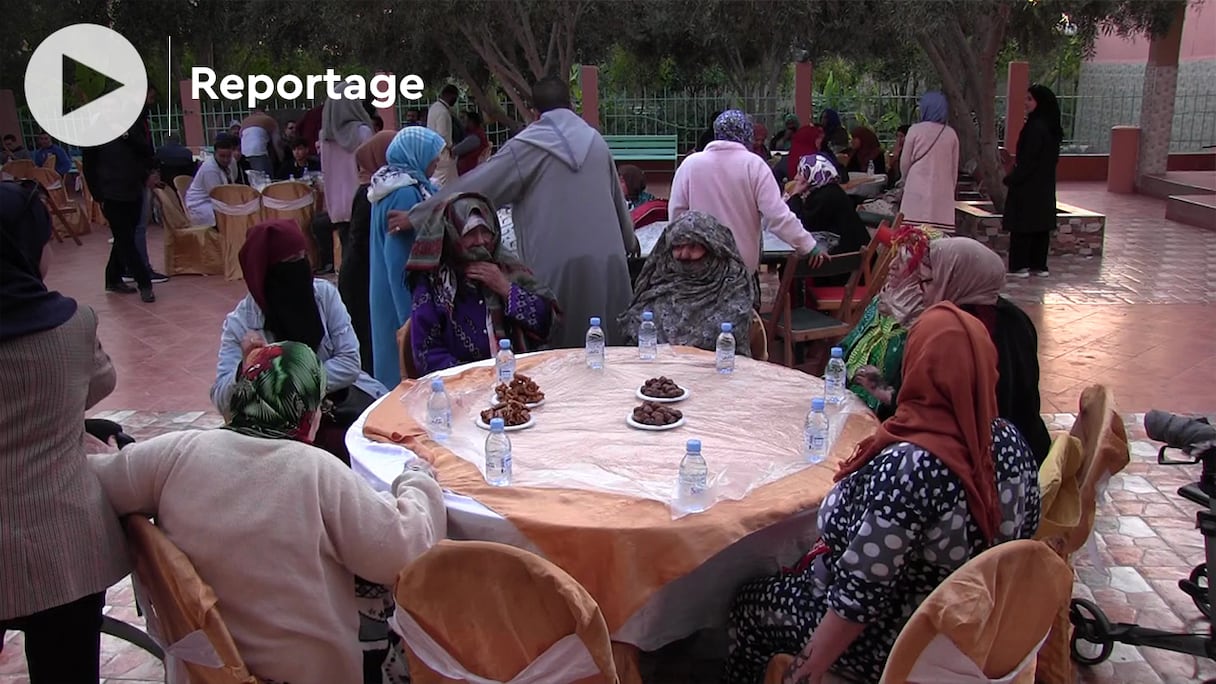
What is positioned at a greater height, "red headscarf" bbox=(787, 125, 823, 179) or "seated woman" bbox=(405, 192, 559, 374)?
"red headscarf" bbox=(787, 125, 823, 179)

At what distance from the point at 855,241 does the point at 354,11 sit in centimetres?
813

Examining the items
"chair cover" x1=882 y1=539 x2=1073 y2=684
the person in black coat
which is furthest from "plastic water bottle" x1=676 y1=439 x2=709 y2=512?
the person in black coat

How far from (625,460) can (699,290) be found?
61.9 inches

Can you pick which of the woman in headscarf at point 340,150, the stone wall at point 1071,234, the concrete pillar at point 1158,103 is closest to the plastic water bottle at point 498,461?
the woman in headscarf at point 340,150

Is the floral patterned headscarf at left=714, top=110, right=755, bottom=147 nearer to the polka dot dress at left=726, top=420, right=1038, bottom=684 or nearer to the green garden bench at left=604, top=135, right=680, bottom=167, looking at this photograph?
the polka dot dress at left=726, top=420, right=1038, bottom=684

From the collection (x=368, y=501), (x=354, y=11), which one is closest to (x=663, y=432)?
(x=368, y=501)

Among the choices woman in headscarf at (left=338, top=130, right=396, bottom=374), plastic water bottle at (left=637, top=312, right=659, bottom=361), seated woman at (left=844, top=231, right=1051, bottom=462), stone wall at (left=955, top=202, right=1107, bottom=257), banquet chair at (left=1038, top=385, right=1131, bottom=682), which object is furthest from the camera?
stone wall at (left=955, top=202, right=1107, bottom=257)

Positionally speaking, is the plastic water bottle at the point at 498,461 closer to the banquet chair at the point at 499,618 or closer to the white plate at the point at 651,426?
the white plate at the point at 651,426

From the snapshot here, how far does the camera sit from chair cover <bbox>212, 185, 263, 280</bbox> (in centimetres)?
938

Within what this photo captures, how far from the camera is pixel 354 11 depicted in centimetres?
Result: 1221

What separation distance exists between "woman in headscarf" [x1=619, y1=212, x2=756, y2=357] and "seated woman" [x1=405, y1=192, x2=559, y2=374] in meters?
0.59

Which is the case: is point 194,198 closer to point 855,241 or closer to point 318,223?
point 318,223

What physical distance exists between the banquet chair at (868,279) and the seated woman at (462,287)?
2153mm

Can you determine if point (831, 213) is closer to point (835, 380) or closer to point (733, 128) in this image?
point (733, 128)
